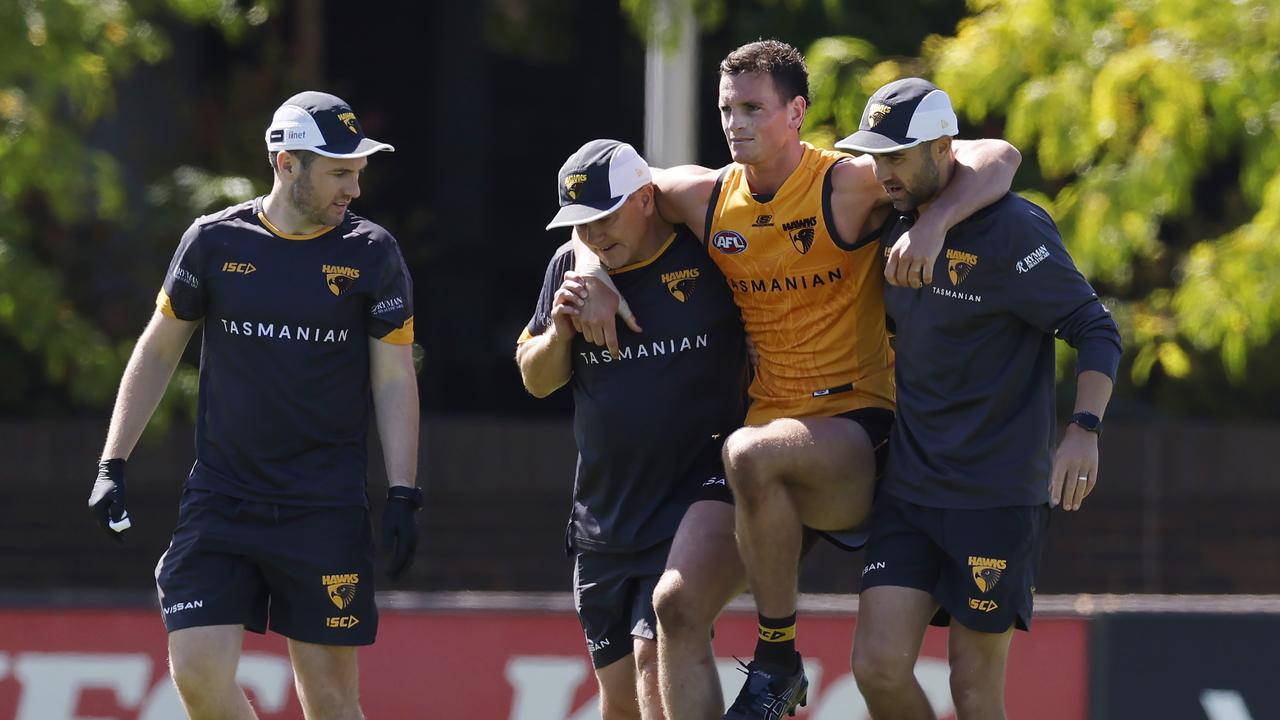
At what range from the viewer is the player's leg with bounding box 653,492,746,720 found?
5.18 m

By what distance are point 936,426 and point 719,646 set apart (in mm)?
2340

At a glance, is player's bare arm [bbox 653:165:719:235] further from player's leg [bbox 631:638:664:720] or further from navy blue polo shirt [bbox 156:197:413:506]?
player's leg [bbox 631:638:664:720]

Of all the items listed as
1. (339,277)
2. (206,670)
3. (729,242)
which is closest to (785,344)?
(729,242)

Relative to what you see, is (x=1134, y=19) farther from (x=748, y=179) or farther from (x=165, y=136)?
(x=165, y=136)

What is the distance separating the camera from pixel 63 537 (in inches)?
426

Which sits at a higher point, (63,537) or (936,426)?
(936,426)

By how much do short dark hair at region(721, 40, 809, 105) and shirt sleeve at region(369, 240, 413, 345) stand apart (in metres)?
1.21

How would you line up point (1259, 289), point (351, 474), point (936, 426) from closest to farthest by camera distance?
point (936, 426), point (351, 474), point (1259, 289)

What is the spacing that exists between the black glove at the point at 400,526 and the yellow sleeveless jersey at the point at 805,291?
43.9 inches

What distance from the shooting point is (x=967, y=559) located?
16.7ft

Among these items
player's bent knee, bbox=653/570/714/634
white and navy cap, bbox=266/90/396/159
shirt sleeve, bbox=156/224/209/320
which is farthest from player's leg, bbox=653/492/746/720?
shirt sleeve, bbox=156/224/209/320

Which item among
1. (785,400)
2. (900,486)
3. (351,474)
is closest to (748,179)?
(785,400)

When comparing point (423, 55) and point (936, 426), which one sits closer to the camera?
point (936, 426)

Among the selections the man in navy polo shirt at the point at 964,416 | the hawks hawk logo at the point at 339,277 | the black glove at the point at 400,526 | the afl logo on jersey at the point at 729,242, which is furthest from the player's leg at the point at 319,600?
the man in navy polo shirt at the point at 964,416
